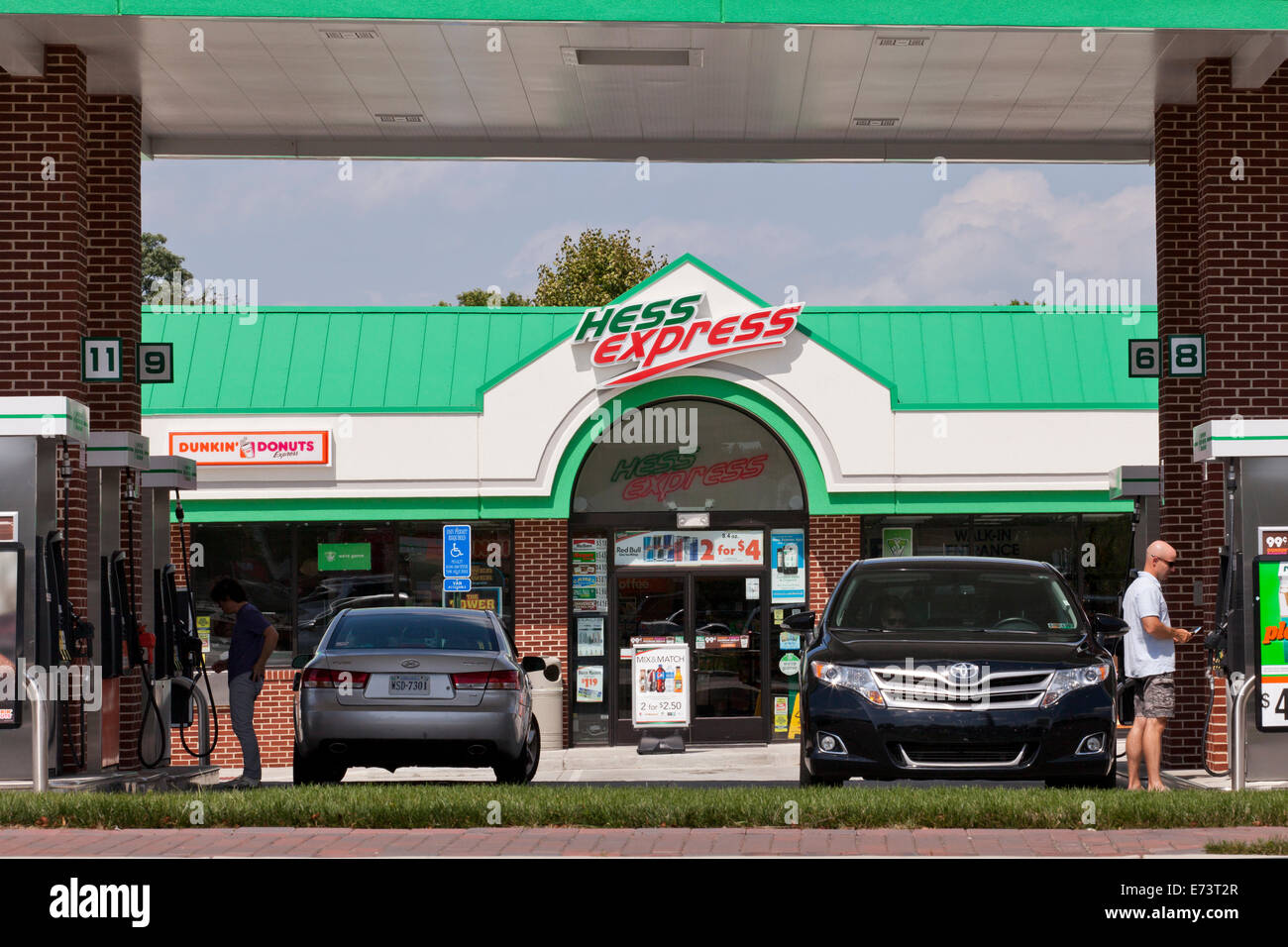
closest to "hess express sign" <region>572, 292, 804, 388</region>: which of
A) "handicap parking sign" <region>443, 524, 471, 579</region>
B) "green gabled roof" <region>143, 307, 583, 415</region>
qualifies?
"green gabled roof" <region>143, 307, 583, 415</region>

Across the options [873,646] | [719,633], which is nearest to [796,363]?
[719,633]

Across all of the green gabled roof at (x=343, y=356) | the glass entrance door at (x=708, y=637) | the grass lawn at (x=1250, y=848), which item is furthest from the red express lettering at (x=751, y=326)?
the grass lawn at (x=1250, y=848)

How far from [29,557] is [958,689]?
6782mm

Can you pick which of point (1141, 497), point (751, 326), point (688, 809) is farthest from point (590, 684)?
point (688, 809)

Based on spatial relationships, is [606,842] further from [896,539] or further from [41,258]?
[896,539]

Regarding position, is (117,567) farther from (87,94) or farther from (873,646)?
(873,646)

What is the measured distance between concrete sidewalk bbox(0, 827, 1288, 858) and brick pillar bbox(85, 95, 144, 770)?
5790mm

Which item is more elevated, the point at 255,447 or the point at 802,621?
the point at 255,447

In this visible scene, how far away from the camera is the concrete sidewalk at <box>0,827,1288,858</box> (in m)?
8.58

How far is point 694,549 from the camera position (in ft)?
76.6

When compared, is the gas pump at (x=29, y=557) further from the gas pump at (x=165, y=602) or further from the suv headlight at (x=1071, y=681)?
the suv headlight at (x=1071, y=681)

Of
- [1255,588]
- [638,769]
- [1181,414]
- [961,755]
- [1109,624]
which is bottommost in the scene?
[638,769]

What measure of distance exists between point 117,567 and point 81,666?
3.47 ft

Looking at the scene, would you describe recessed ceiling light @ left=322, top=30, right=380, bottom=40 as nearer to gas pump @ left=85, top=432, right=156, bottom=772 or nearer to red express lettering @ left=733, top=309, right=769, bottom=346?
gas pump @ left=85, top=432, right=156, bottom=772
